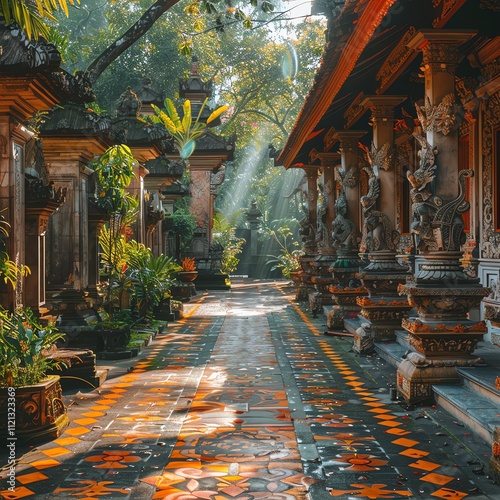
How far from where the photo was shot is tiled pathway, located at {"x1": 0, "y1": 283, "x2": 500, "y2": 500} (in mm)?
4848

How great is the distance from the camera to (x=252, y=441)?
6020mm

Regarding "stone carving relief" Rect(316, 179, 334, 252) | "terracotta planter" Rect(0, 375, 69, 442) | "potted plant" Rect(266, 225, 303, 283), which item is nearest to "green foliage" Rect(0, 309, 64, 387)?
"terracotta planter" Rect(0, 375, 69, 442)

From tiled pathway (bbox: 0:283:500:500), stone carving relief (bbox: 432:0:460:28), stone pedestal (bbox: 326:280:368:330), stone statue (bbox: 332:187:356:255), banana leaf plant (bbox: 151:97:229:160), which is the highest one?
banana leaf plant (bbox: 151:97:229:160)

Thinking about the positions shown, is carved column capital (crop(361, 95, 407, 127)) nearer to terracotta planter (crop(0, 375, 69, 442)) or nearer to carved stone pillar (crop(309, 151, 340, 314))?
terracotta planter (crop(0, 375, 69, 442))

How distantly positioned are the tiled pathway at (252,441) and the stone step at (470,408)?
133 mm

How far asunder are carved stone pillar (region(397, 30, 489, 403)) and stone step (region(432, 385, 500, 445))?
24 centimetres

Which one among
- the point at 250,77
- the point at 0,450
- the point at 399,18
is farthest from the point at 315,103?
the point at 250,77

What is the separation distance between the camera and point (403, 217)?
16109mm

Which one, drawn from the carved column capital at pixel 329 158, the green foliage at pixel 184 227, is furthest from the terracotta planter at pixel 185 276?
the carved column capital at pixel 329 158

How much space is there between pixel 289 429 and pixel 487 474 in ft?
6.14

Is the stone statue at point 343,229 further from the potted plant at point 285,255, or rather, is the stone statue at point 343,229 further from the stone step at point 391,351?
the potted plant at point 285,255

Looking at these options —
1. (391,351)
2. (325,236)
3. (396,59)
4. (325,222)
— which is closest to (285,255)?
(325,222)

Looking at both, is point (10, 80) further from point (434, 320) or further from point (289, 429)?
point (434, 320)

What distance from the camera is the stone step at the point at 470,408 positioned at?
19.0 ft
